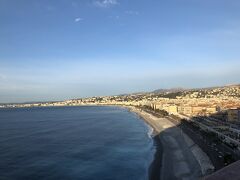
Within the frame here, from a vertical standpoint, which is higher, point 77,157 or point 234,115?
point 234,115

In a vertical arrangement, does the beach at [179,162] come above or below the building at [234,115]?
below

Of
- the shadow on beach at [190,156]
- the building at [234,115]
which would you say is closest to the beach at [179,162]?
the shadow on beach at [190,156]

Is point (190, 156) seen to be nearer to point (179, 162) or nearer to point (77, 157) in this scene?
point (179, 162)

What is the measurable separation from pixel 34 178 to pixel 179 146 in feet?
91.6

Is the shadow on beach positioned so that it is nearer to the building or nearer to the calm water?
the calm water

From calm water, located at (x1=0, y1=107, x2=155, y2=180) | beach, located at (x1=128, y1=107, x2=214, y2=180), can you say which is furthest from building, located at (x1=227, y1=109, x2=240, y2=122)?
beach, located at (x1=128, y1=107, x2=214, y2=180)

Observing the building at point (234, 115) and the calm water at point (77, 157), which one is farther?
the building at point (234, 115)

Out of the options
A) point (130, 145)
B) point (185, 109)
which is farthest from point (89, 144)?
point (185, 109)

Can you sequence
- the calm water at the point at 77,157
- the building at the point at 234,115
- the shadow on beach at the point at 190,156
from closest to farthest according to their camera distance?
the shadow on beach at the point at 190,156 → the calm water at the point at 77,157 → the building at the point at 234,115

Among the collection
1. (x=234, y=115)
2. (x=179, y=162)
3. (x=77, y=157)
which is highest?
(x=234, y=115)

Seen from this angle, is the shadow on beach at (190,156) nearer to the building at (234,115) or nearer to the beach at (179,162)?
the beach at (179,162)

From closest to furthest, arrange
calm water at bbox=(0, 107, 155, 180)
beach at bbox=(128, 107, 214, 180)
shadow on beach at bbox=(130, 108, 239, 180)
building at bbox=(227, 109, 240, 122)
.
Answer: beach at bbox=(128, 107, 214, 180)
shadow on beach at bbox=(130, 108, 239, 180)
calm water at bbox=(0, 107, 155, 180)
building at bbox=(227, 109, 240, 122)

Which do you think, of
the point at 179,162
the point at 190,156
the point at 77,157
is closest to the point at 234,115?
the point at 190,156

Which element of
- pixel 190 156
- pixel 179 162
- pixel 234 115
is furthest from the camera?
pixel 234 115
